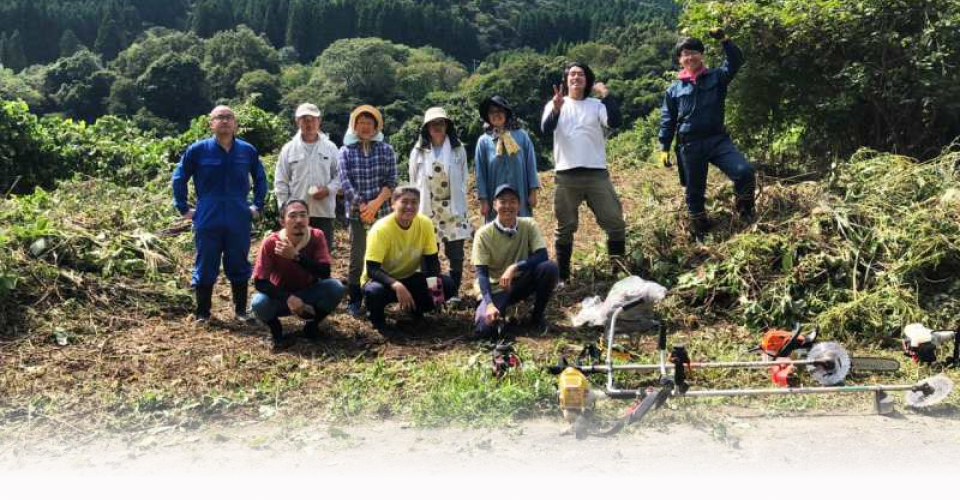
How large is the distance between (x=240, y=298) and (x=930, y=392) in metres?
4.46

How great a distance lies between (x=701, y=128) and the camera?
6266 mm

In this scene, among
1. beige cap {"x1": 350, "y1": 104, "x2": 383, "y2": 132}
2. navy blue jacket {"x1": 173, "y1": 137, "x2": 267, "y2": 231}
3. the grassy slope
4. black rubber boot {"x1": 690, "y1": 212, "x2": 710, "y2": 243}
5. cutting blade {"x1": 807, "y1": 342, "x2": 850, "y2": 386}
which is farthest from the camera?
black rubber boot {"x1": 690, "y1": 212, "x2": 710, "y2": 243}

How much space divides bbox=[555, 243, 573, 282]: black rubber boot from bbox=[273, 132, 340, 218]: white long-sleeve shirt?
1.79 m

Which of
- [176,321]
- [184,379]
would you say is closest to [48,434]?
[184,379]

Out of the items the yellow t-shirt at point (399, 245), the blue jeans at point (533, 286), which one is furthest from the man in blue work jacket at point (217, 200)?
the blue jeans at point (533, 286)

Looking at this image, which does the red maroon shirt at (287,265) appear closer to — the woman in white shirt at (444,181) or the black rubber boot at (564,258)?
the woman in white shirt at (444,181)

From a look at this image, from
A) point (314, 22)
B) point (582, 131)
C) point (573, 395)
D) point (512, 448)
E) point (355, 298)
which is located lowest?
point (512, 448)

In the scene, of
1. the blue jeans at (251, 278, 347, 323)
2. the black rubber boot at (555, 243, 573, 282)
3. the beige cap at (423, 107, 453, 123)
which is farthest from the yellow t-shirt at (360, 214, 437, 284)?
the black rubber boot at (555, 243, 573, 282)

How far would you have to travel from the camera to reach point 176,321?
5887mm

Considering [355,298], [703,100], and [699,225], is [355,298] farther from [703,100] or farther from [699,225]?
[703,100]

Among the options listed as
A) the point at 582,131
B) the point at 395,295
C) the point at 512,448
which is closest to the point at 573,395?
the point at 512,448

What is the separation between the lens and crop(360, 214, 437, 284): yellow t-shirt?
5453mm

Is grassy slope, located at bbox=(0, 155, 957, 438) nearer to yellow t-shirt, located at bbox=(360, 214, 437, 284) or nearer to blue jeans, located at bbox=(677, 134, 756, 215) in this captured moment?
blue jeans, located at bbox=(677, 134, 756, 215)

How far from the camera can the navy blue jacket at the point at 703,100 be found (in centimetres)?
613
